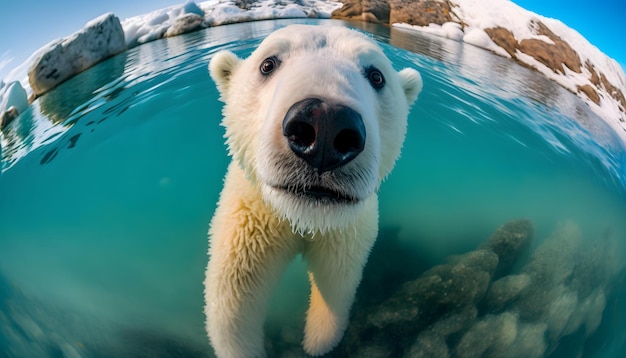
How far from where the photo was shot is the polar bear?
1067mm

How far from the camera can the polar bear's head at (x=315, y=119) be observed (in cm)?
100

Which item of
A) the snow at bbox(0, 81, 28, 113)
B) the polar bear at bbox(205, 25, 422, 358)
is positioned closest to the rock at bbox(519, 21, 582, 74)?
the polar bear at bbox(205, 25, 422, 358)

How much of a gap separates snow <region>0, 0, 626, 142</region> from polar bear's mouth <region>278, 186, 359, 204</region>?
404 cm

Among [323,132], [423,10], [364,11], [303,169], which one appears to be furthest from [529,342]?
[364,11]

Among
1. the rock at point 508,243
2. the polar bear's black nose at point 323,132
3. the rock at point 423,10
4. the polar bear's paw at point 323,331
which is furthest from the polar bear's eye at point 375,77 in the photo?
the rock at point 423,10

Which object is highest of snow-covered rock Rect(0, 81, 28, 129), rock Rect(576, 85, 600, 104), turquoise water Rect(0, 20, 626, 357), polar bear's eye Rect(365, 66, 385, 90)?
polar bear's eye Rect(365, 66, 385, 90)

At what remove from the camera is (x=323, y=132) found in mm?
938

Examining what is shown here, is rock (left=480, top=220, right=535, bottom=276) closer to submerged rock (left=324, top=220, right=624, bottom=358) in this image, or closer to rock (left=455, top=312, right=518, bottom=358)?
submerged rock (left=324, top=220, right=624, bottom=358)

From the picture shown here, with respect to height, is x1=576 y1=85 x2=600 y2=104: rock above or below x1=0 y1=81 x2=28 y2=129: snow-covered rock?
above

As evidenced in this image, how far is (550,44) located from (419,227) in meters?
3.14

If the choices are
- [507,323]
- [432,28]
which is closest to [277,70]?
[507,323]

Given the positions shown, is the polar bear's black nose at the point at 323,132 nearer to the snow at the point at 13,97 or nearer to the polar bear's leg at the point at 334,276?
the polar bear's leg at the point at 334,276

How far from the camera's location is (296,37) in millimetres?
1699

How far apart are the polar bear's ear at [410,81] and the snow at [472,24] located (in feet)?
9.75
